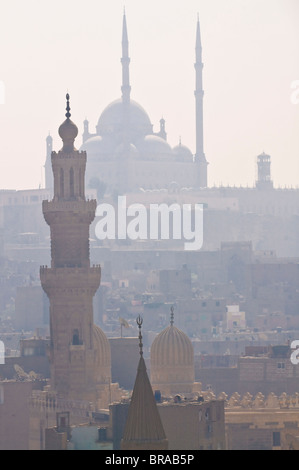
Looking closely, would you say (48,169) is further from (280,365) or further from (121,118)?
(280,365)

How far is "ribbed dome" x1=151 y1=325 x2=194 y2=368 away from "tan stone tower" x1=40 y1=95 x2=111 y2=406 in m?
2.97

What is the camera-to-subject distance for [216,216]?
Result: 627ft

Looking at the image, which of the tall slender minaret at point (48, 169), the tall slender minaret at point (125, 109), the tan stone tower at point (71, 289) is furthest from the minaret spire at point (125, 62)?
the tan stone tower at point (71, 289)

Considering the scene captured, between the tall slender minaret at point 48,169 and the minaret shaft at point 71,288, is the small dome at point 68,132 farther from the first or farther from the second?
the tall slender minaret at point 48,169

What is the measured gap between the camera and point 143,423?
40.8 m

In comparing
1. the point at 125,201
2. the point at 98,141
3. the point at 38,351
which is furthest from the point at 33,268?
the point at 38,351

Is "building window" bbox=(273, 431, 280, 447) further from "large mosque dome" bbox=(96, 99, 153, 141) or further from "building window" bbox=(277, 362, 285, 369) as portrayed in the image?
"large mosque dome" bbox=(96, 99, 153, 141)

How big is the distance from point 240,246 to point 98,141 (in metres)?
48.9

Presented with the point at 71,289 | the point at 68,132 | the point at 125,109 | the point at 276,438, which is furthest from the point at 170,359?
the point at 125,109

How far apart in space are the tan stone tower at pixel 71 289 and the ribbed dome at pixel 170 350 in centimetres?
297

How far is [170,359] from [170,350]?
0.26 metres

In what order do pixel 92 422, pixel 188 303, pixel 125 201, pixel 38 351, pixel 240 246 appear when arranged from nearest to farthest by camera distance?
pixel 92 422, pixel 38 351, pixel 188 303, pixel 240 246, pixel 125 201

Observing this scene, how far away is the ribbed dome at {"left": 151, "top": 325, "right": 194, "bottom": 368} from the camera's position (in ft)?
235

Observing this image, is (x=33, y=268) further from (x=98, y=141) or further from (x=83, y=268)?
(x=83, y=268)
